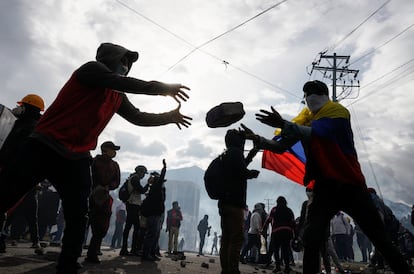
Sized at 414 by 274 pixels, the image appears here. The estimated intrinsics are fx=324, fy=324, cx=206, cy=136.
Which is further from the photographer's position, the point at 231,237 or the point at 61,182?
the point at 231,237

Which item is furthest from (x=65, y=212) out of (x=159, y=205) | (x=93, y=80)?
(x=159, y=205)

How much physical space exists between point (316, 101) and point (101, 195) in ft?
13.8

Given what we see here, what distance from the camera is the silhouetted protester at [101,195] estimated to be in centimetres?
569

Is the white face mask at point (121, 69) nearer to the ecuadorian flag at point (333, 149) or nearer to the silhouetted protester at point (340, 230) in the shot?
the ecuadorian flag at point (333, 149)

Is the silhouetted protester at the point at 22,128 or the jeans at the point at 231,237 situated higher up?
the silhouetted protester at the point at 22,128

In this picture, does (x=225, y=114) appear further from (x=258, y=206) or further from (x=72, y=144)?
(x=258, y=206)

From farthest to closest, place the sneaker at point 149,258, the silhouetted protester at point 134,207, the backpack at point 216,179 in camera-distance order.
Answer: the silhouetted protester at point 134,207 → the sneaker at point 149,258 → the backpack at point 216,179

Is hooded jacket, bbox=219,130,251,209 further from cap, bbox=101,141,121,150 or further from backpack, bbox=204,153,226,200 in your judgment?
cap, bbox=101,141,121,150

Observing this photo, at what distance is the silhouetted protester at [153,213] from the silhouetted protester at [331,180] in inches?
181

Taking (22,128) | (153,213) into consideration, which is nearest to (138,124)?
(22,128)

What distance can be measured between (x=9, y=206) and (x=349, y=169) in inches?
111

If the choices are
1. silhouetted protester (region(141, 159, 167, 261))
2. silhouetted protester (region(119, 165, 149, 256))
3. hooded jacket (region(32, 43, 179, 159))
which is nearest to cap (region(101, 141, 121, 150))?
silhouetted protester (region(141, 159, 167, 261))

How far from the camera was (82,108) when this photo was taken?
2525mm

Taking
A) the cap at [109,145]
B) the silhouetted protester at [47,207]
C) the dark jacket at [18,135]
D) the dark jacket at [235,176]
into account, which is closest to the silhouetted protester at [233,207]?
the dark jacket at [235,176]
